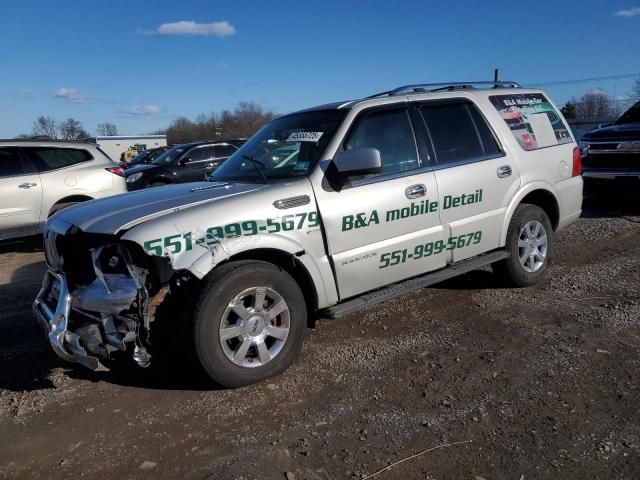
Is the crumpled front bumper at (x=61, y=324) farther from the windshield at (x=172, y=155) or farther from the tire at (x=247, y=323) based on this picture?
the windshield at (x=172, y=155)

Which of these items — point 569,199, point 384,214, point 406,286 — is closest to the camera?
point 384,214

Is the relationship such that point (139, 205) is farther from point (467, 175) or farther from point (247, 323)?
point (467, 175)

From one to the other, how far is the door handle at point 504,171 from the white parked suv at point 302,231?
14 millimetres

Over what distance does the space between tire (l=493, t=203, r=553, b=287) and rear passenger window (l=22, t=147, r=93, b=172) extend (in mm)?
6935

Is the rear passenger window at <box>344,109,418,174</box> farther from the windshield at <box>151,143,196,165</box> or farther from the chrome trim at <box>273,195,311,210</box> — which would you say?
the windshield at <box>151,143,196,165</box>

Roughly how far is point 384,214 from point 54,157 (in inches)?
265

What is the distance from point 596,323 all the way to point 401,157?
211 cm

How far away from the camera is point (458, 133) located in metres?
4.94

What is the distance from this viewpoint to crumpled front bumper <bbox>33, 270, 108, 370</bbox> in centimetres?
338

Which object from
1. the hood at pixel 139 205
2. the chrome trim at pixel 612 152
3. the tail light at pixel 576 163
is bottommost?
the chrome trim at pixel 612 152

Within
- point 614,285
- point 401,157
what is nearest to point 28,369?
point 401,157

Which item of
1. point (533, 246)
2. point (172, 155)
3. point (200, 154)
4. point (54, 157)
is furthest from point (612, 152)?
point (172, 155)

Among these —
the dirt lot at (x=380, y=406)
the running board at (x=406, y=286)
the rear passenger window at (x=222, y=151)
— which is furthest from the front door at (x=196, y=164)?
the running board at (x=406, y=286)

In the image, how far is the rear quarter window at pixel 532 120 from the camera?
17.5 ft
